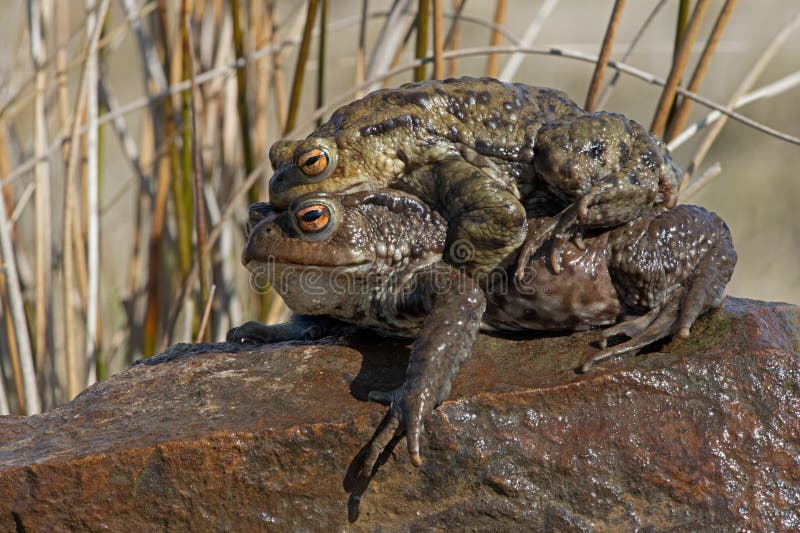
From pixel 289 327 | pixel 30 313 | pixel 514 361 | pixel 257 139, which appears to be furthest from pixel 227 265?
pixel 514 361

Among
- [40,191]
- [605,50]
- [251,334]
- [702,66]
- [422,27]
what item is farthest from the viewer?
[40,191]

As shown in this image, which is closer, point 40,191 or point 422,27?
point 422,27

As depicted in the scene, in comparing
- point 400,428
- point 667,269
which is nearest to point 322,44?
point 667,269

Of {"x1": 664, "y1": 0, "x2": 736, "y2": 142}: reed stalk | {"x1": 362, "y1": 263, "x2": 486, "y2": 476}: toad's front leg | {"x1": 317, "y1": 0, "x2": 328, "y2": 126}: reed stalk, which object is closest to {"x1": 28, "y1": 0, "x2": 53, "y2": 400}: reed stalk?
{"x1": 317, "y1": 0, "x2": 328, "y2": 126}: reed stalk

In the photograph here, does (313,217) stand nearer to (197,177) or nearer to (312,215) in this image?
(312,215)

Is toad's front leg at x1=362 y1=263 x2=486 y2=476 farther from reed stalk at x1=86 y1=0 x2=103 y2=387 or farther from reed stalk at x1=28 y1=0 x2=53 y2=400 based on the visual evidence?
reed stalk at x1=28 y1=0 x2=53 y2=400

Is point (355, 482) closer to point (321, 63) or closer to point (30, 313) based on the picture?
point (321, 63)

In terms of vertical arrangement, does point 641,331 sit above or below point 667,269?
below

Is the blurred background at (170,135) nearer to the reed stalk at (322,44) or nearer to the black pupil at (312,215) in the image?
the reed stalk at (322,44)
